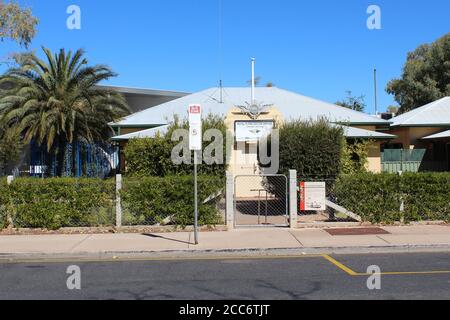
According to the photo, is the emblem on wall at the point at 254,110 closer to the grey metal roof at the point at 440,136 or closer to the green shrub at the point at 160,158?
the green shrub at the point at 160,158

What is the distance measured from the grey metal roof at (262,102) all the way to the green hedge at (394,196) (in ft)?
30.0

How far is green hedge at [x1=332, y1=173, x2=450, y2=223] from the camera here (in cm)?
1343

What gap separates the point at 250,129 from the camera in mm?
20812

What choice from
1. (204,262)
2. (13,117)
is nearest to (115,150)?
(13,117)

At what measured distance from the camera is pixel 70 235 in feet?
41.5

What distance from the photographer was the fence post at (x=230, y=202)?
1296 cm

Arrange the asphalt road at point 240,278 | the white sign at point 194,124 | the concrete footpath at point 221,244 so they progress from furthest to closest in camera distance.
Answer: the white sign at point 194,124 < the concrete footpath at point 221,244 < the asphalt road at point 240,278

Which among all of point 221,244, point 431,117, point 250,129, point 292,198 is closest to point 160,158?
point 292,198

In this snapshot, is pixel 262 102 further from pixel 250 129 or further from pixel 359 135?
pixel 359 135

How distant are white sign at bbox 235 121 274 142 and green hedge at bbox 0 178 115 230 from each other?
339 inches

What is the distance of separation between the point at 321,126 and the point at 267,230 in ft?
12.7

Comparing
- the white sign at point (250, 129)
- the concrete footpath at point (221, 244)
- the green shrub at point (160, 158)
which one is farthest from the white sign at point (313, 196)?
the white sign at point (250, 129)

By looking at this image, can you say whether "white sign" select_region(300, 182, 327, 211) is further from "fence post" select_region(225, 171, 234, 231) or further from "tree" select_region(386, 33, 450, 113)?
"tree" select_region(386, 33, 450, 113)
